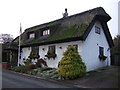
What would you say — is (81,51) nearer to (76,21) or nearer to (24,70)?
(76,21)

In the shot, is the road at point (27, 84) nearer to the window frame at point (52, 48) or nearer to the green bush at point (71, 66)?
the green bush at point (71, 66)

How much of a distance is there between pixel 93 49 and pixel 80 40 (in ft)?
8.60

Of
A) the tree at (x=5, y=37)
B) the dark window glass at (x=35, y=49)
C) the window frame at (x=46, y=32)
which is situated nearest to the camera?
the dark window glass at (x=35, y=49)

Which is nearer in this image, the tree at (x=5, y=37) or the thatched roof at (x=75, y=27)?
the thatched roof at (x=75, y=27)

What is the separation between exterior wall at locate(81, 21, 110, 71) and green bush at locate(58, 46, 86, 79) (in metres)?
2.84

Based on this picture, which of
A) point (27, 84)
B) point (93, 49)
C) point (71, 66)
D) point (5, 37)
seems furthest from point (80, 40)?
point (5, 37)

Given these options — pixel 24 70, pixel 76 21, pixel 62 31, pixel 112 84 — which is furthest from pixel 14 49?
pixel 112 84

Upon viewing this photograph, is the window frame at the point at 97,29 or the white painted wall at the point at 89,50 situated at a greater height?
the window frame at the point at 97,29

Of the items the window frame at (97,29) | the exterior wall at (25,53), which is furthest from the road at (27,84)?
the exterior wall at (25,53)

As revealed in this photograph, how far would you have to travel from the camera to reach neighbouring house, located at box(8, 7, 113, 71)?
19609 mm

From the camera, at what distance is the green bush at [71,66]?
15672 millimetres

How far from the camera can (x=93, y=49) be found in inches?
820

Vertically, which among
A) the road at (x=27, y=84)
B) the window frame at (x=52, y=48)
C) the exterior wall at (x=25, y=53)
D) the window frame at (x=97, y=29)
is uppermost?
the window frame at (x=97, y=29)

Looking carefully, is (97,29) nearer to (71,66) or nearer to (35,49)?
(71,66)
